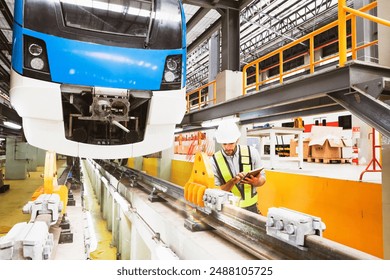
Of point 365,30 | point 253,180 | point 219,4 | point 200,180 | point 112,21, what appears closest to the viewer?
point 112,21

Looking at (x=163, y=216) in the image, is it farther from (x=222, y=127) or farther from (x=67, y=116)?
(x=67, y=116)

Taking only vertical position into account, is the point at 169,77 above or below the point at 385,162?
above

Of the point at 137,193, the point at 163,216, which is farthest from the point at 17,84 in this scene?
the point at 137,193

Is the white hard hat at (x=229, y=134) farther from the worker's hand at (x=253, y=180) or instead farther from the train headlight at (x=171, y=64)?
the train headlight at (x=171, y=64)

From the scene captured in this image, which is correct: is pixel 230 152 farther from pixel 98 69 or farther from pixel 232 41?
pixel 232 41

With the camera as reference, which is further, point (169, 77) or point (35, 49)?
point (169, 77)

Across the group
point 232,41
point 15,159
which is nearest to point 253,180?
point 232,41

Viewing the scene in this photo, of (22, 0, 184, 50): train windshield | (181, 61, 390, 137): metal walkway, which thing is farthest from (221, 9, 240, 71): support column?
(22, 0, 184, 50): train windshield

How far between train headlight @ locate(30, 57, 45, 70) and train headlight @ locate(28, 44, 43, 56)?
35mm

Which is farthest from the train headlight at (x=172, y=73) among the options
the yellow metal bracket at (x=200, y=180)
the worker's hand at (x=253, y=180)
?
the worker's hand at (x=253, y=180)

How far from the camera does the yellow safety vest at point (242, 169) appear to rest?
2.56m

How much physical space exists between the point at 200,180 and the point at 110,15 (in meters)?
1.38

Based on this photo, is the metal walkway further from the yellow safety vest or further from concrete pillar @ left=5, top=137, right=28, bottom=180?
concrete pillar @ left=5, top=137, right=28, bottom=180

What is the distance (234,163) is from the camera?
2.60m
